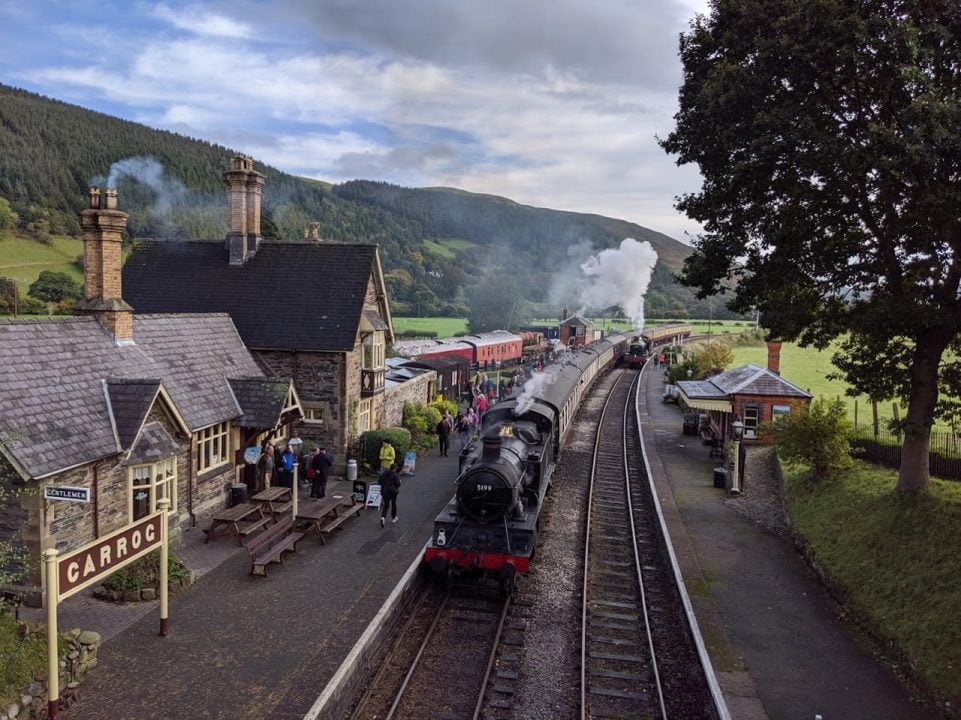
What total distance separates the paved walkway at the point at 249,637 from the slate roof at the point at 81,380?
9.29ft

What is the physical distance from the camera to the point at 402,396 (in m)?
26.7

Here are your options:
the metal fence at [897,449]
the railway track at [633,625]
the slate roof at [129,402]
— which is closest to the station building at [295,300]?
the slate roof at [129,402]

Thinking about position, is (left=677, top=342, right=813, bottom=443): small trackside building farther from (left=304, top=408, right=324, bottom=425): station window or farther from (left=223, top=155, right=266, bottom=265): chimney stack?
(left=223, top=155, right=266, bottom=265): chimney stack

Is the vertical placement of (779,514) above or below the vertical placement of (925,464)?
below

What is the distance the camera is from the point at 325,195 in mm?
160125

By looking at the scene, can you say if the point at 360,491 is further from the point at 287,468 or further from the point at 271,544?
the point at 271,544

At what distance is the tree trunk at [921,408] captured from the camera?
13336mm

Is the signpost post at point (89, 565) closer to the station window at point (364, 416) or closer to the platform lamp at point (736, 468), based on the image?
the station window at point (364, 416)

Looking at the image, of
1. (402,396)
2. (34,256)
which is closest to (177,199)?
(34,256)

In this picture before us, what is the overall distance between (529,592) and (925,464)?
28.3 ft

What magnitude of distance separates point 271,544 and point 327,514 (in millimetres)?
2007

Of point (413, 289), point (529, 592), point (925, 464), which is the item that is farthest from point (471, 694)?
point (413, 289)

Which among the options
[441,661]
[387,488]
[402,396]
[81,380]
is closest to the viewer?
[441,661]

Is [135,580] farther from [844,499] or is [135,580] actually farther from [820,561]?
[844,499]
